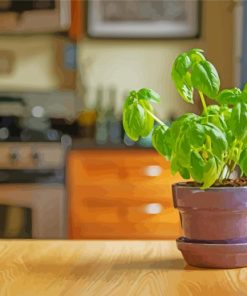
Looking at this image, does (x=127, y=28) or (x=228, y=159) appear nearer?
(x=228, y=159)

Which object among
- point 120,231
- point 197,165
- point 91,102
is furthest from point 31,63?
point 197,165

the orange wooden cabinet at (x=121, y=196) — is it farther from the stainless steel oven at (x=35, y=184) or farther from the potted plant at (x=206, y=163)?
the potted plant at (x=206, y=163)

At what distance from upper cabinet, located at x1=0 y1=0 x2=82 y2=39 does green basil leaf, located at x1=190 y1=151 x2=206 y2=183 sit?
254 cm

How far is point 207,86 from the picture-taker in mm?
1074

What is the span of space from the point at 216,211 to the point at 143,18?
2931mm

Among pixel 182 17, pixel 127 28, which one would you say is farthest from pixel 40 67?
pixel 182 17

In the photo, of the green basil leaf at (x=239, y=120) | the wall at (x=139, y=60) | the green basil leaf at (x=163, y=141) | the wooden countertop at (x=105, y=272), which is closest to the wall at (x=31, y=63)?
the wall at (x=139, y=60)

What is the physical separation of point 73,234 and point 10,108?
0.91 m

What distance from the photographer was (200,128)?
1006 mm

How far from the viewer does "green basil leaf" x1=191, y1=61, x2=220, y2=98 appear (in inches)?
42.2

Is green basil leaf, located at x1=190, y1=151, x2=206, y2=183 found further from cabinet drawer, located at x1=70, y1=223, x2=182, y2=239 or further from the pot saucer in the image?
cabinet drawer, located at x1=70, y1=223, x2=182, y2=239

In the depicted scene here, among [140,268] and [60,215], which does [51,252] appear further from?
[60,215]

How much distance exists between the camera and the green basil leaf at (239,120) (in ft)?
3.41

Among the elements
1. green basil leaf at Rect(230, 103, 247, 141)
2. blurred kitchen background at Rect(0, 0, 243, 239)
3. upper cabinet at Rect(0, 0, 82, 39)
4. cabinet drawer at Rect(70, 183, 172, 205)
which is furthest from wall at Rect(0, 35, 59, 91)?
green basil leaf at Rect(230, 103, 247, 141)
